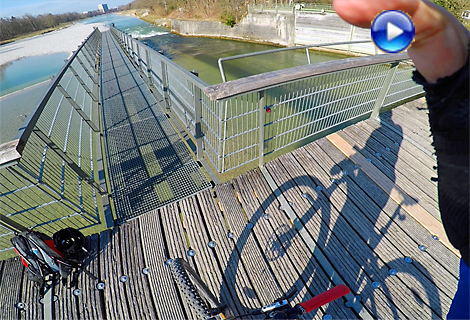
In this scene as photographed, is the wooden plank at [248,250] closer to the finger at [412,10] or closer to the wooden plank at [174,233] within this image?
the wooden plank at [174,233]

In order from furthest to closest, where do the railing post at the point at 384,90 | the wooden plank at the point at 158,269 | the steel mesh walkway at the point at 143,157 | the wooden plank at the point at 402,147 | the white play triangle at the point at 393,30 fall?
the railing post at the point at 384,90, the wooden plank at the point at 402,147, the steel mesh walkway at the point at 143,157, the wooden plank at the point at 158,269, the white play triangle at the point at 393,30

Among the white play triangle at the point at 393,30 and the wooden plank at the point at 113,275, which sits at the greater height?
the white play triangle at the point at 393,30

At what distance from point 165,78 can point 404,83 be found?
15.0ft

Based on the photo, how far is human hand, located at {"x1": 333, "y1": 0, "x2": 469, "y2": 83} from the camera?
20.8 inches

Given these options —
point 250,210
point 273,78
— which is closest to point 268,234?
point 250,210

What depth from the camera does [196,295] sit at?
1.38m

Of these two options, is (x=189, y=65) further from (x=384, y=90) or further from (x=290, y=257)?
(x=290, y=257)

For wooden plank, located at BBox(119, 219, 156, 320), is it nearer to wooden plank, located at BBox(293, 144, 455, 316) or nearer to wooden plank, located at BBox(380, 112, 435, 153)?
wooden plank, located at BBox(293, 144, 455, 316)

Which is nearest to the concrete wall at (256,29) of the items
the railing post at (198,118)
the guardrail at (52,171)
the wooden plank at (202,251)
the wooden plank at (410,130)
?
the wooden plank at (410,130)

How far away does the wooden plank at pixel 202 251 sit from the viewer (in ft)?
6.97

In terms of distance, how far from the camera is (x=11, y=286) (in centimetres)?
222

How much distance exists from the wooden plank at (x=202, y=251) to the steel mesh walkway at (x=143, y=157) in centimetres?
26

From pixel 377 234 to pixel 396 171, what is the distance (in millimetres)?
1222

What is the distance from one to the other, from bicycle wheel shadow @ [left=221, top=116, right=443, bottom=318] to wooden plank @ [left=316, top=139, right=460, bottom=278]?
14mm
